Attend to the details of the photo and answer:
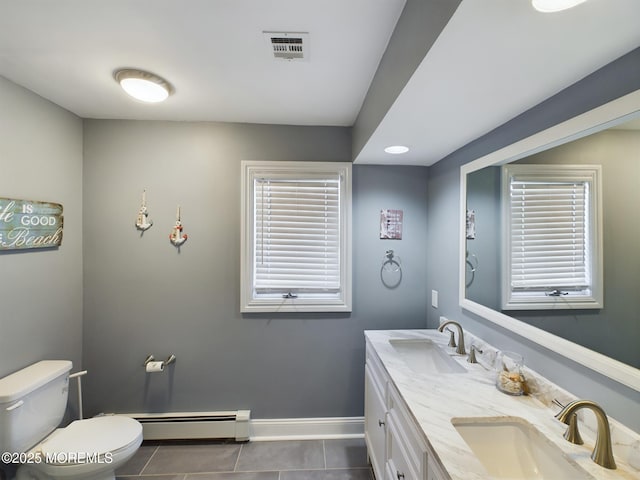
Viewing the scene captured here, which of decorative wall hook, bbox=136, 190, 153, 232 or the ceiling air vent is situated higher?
the ceiling air vent

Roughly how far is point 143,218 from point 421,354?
89.3 inches

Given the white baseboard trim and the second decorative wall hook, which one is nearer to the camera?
the second decorative wall hook

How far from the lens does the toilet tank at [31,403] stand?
1409mm

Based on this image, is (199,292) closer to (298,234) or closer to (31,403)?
(298,234)

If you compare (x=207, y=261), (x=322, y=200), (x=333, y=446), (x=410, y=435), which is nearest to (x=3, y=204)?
(x=207, y=261)

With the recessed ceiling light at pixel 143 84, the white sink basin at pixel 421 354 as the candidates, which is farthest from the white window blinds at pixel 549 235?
the recessed ceiling light at pixel 143 84

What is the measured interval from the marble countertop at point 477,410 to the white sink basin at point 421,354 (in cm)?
14

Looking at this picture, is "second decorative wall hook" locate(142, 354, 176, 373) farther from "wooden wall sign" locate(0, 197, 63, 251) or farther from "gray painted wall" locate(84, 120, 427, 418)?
"wooden wall sign" locate(0, 197, 63, 251)

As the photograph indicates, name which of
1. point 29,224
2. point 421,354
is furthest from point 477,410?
point 29,224

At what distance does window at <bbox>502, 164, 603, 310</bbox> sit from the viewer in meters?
0.96

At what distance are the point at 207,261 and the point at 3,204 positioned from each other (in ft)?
3.79

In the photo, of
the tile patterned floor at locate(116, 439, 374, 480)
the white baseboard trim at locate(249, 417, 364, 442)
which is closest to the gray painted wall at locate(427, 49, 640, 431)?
the white baseboard trim at locate(249, 417, 364, 442)

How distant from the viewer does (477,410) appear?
3.49ft

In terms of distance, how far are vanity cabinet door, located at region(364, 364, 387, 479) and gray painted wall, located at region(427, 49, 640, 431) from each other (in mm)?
691
